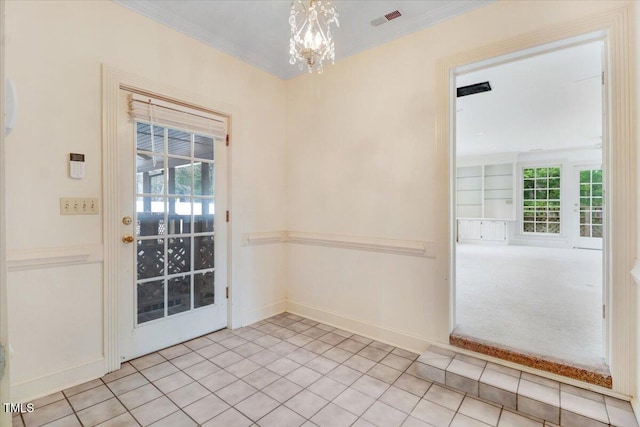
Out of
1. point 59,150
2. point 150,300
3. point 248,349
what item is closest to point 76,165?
point 59,150

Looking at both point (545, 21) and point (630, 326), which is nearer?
point (630, 326)

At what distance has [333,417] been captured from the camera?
1.71 metres

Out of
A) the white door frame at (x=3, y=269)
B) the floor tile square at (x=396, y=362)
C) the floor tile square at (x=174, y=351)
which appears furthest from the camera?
the floor tile square at (x=174, y=351)

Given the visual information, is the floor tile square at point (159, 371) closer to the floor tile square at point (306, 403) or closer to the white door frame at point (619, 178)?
the floor tile square at point (306, 403)

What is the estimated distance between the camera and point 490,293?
3.56 metres

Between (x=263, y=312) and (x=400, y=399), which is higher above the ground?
(x=263, y=312)

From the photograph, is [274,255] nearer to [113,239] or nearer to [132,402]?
[113,239]

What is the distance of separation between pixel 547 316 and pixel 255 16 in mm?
3662

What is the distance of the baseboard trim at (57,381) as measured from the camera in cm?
179

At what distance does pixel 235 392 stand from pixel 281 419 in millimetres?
407

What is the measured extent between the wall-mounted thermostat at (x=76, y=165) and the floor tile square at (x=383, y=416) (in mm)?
2352

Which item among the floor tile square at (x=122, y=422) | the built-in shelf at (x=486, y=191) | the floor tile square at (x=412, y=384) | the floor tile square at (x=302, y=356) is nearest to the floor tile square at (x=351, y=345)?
the floor tile square at (x=302, y=356)

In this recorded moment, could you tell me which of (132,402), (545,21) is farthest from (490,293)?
(132,402)

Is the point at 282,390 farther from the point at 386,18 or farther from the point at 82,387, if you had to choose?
the point at 386,18
